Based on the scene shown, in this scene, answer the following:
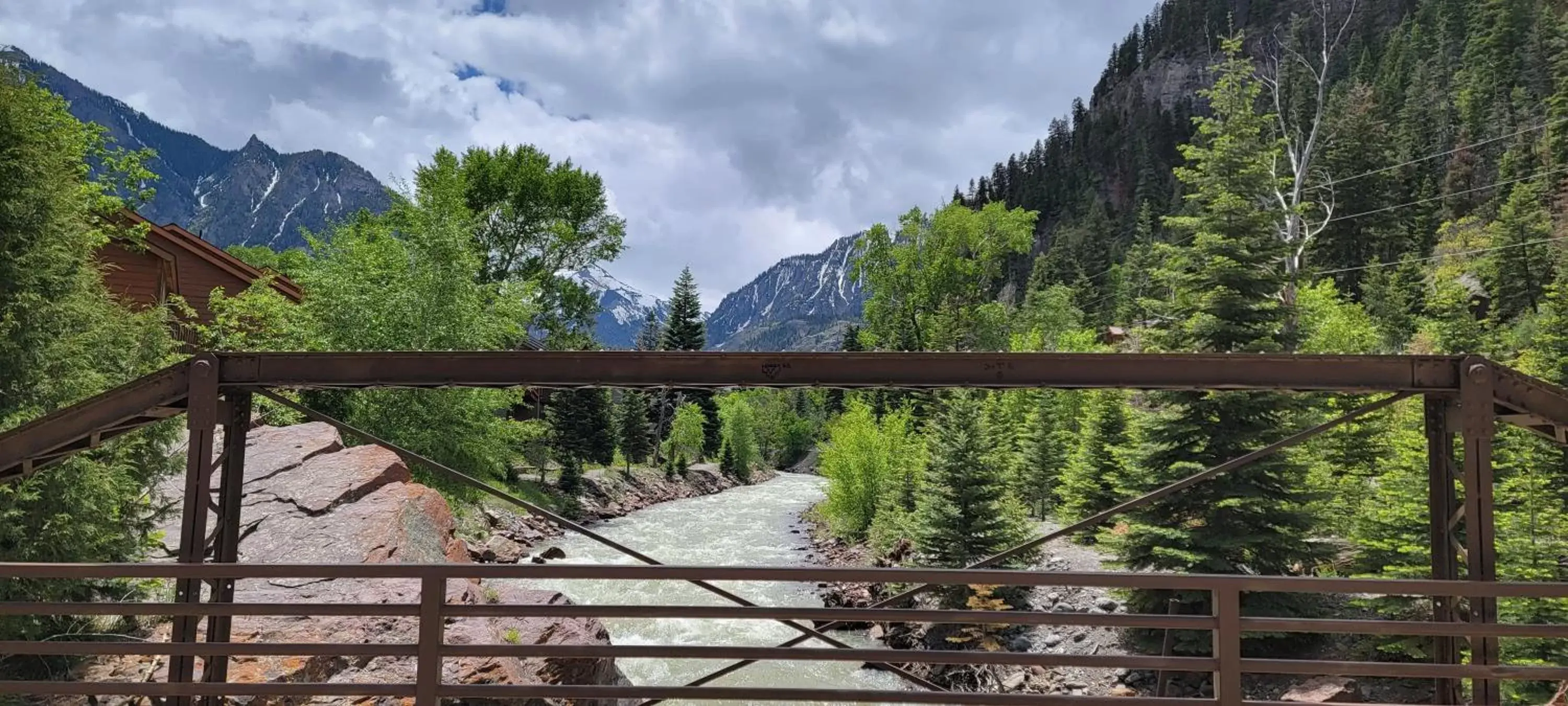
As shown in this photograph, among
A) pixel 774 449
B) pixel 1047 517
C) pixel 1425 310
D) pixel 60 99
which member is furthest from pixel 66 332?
pixel 774 449

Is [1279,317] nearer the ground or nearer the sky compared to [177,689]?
nearer the sky

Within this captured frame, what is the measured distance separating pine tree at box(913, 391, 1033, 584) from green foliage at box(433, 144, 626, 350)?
24217mm

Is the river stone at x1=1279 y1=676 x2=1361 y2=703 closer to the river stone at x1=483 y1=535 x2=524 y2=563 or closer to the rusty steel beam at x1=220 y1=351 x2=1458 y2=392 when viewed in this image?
the rusty steel beam at x1=220 y1=351 x2=1458 y2=392

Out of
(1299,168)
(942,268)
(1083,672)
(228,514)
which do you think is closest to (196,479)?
(228,514)

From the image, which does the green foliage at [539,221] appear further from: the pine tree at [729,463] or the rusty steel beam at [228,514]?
the rusty steel beam at [228,514]

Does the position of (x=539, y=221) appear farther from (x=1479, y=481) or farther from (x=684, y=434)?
(x=1479, y=481)

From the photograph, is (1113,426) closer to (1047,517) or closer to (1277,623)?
(1047,517)

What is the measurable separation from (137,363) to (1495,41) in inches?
3735

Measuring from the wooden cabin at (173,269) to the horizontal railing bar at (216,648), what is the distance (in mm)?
19412

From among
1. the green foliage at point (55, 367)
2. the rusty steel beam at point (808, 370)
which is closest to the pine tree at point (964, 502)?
the rusty steel beam at point (808, 370)

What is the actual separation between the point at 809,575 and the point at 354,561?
6.90m

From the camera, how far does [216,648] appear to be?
4605 millimetres

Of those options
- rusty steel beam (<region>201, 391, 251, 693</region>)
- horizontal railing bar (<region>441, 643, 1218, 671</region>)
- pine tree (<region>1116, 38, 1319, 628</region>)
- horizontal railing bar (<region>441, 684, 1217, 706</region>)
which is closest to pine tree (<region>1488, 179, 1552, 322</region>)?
pine tree (<region>1116, 38, 1319, 628</region>)

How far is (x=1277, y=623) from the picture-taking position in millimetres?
4523
